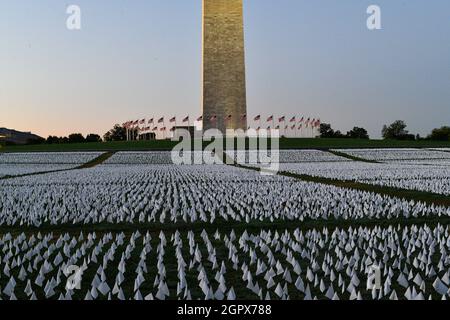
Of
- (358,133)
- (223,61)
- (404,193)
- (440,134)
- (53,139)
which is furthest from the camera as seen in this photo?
(358,133)

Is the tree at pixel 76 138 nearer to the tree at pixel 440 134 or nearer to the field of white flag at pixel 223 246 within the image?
the tree at pixel 440 134

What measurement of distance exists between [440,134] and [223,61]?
41.4m

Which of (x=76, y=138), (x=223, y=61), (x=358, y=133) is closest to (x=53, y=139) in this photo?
(x=76, y=138)

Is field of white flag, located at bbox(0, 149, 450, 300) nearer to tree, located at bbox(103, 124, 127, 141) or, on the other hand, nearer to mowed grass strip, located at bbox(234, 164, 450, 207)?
mowed grass strip, located at bbox(234, 164, 450, 207)

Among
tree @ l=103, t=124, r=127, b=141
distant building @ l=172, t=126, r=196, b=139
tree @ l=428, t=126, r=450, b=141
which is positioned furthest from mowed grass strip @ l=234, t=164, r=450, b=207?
tree @ l=103, t=124, r=127, b=141

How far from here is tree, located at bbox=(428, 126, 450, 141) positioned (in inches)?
3291

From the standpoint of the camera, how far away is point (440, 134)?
84.6 metres

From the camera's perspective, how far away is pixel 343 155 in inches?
1635

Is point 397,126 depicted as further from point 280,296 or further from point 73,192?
point 280,296

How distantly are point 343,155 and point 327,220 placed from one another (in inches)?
1259

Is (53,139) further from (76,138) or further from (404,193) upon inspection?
(404,193)

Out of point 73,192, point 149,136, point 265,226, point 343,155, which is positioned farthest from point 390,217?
point 149,136

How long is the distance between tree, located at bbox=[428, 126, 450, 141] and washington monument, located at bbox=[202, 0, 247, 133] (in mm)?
37083

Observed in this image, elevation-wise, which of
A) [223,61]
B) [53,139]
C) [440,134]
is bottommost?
[53,139]
